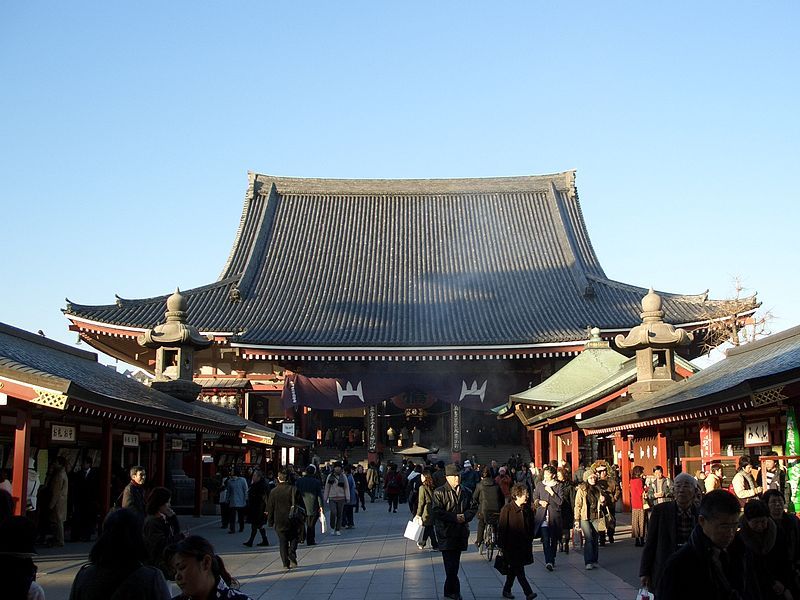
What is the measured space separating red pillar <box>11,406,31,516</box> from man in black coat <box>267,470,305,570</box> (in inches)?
144

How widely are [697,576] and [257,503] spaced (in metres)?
14.9

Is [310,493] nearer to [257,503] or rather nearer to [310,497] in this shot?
[310,497]

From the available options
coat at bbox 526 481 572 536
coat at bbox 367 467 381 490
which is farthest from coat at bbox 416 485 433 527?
coat at bbox 367 467 381 490

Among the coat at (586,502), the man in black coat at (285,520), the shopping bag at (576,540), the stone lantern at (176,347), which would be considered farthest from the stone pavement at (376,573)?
the stone lantern at (176,347)

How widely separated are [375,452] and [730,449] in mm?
23308

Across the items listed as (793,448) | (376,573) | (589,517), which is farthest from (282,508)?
(793,448)

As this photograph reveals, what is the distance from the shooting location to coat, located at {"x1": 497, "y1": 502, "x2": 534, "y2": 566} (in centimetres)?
1109

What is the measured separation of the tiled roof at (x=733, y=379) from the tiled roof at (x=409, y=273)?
17464 millimetres

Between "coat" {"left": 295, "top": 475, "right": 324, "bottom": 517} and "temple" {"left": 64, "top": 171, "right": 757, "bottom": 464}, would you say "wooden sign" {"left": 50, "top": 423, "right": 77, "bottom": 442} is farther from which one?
"temple" {"left": 64, "top": 171, "right": 757, "bottom": 464}

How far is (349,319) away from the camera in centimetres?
3941

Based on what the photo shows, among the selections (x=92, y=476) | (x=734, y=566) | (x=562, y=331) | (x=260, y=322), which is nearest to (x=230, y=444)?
(x=260, y=322)

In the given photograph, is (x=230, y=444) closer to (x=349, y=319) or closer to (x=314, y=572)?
(x=349, y=319)

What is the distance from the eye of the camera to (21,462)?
13.3 metres

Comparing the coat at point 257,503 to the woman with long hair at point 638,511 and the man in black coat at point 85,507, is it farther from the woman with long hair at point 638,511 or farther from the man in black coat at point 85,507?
the woman with long hair at point 638,511
